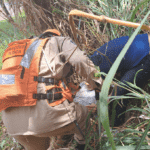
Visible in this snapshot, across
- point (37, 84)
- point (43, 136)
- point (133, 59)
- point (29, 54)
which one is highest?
point (29, 54)

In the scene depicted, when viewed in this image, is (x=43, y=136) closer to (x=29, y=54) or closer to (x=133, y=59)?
(x=29, y=54)

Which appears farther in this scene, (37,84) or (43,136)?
(43,136)

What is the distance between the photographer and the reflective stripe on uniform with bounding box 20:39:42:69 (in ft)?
3.24

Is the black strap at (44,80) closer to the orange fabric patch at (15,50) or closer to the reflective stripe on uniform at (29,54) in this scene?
the reflective stripe on uniform at (29,54)

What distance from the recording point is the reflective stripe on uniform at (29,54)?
0.99 metres

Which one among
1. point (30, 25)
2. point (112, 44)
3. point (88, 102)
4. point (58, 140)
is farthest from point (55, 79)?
point (30, 25)

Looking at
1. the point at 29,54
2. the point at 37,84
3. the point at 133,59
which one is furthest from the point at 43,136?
the point at 133,59

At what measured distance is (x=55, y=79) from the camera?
1180 mm

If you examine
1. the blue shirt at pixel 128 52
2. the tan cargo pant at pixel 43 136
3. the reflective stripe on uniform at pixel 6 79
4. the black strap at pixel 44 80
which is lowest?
the tan cargo pant at pixel 43 136

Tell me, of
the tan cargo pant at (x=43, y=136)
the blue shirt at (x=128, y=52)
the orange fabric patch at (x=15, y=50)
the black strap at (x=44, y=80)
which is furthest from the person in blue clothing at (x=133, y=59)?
the orange fabric patch at (x=15, y=50)

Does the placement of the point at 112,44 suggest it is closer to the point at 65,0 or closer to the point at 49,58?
the point at 49,58

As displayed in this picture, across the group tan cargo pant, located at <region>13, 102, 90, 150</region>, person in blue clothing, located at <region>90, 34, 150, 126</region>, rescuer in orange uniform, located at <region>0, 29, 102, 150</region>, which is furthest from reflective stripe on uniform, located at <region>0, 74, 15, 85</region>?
person in blue clothing, located at <region>90, 34, 150, 126</region>

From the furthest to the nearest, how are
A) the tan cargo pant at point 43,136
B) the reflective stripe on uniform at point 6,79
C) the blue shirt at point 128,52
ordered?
1. the blue shirt at point 128,52
2. the tan cargo pant at point 43,136
3. the reflective stripe on uniform at point 6,79

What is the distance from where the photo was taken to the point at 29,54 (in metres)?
1.03
